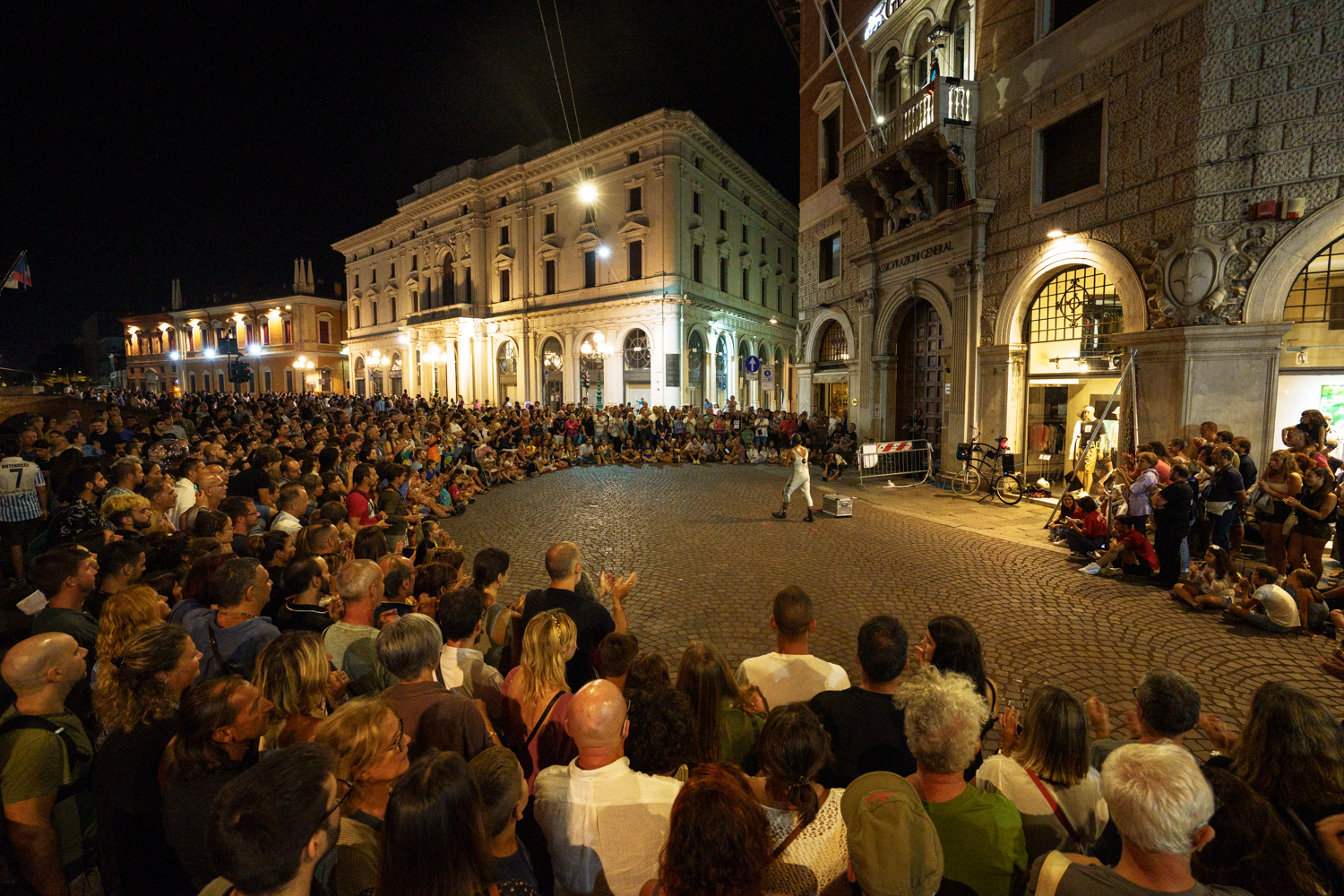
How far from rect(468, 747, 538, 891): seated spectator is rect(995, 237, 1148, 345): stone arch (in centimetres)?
1220

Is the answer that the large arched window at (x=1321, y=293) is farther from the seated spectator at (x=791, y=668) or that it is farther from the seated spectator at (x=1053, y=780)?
the seated spectator at (x=791, y=668)

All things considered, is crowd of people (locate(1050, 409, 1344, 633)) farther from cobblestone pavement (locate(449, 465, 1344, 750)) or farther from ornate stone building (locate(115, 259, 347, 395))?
ornate stone building (locate(115, 259, 347, 395))

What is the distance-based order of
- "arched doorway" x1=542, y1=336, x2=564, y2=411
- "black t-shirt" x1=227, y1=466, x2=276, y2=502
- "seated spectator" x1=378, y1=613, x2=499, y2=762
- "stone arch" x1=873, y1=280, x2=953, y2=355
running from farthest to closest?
1. "arched doorway" x1=542, y1=336, x2=564, y2=411
2. "stone arch" x1=873, y1=280, x2=953, y2=355
3. "black t-shirt" x1=227, y1=466, x2=276, y2=502
4. "seated spectator" x1=378, y1=613, x2=499, y2=762

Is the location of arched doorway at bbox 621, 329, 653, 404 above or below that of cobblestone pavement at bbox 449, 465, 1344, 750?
above

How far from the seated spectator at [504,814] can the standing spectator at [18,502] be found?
27.7 feet

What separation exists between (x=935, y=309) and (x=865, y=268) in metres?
3.14

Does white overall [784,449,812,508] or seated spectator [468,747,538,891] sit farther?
white overall [784,449,812,508]

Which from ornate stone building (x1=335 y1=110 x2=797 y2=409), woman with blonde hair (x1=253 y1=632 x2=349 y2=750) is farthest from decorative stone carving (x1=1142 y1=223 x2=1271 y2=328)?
ornate stone building (x1=335 y1=110 x2=797 y2=409)

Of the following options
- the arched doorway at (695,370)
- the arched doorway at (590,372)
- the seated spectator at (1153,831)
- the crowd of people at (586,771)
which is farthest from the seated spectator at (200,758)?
the arched doorway at (590,372)

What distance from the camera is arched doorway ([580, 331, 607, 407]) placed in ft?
112

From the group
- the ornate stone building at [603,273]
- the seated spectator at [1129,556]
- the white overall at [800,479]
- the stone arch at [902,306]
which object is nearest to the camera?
the seated spectator at [1129,556]

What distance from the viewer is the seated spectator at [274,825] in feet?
4.69

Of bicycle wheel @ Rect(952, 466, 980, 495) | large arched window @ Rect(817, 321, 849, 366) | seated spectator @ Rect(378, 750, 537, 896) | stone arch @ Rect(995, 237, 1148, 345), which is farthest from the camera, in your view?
large arched window @ Rect(817, 321, 849, 366)

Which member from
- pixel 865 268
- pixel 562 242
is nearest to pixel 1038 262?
pixel 865 268
